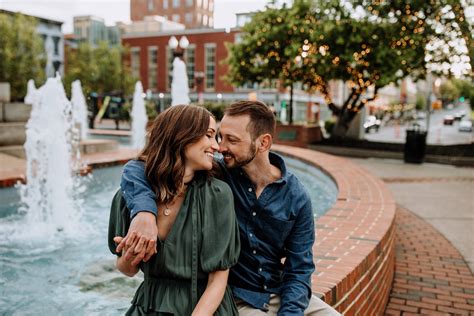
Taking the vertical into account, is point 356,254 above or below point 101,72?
below

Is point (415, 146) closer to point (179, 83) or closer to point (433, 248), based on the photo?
point (433, 248)

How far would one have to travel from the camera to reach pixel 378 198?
601 cm

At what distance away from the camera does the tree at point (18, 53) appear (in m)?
41.3

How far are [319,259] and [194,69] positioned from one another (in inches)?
1953

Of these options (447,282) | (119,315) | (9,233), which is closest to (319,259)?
(119,315)

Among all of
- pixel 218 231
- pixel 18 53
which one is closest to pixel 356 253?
pixel 218 231

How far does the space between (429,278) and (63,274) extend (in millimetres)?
3661

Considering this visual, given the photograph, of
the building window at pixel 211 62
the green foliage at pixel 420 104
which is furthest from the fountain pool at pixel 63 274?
the green foliage at pixel 420 104

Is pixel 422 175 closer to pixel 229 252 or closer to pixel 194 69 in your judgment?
pixel 229 252

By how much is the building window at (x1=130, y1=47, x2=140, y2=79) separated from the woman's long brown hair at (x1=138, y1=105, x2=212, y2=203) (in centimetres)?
5565

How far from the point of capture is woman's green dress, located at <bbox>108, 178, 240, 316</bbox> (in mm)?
1783

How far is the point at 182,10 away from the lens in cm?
8419

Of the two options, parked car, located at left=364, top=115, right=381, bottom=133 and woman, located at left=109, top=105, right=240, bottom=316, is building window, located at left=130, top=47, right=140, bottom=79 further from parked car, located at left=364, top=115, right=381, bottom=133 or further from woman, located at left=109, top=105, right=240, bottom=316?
woman, located at left=109, top=105, right=240, bottom=316

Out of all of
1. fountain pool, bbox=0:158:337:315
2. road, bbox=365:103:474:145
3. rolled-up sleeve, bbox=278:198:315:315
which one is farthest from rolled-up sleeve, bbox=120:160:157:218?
road, bbox=365:103:474:145
